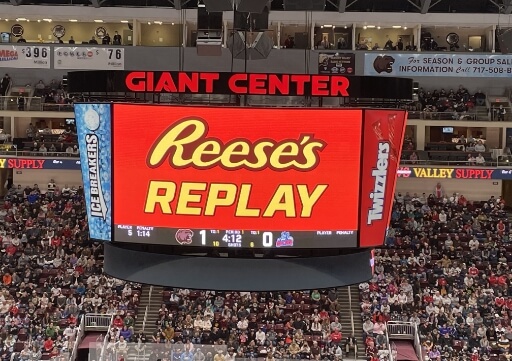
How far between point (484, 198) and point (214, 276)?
23.1 metres

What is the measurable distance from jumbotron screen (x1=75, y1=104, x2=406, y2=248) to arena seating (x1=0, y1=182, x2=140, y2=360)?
1158cm

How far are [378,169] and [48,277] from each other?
665 inches

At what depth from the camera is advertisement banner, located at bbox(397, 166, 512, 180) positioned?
32.4 m

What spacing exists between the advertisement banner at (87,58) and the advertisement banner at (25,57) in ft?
1.35

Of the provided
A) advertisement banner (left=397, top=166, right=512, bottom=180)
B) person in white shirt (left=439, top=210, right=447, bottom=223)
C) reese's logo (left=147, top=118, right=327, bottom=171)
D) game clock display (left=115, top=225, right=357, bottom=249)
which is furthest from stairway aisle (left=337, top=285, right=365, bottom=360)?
reese's logo (left=147, top=118, right=327, bottom=171)

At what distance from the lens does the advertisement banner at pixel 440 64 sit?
34000 mm

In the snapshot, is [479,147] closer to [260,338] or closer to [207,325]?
[260,338]

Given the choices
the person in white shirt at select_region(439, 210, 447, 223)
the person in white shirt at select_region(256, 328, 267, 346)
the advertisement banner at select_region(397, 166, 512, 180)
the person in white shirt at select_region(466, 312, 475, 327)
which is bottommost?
the person in white shirt at select_region(256, 328, 267, 346)

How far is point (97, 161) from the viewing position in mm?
15641

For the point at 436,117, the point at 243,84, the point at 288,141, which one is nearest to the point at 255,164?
the point at 288,141

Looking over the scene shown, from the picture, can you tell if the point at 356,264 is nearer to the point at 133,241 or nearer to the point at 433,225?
the point at 133,241

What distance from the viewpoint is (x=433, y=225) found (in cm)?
3225

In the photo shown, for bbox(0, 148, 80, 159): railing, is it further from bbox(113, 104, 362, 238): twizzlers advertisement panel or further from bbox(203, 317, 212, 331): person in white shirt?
bbox(113, 104, 362, 238): twizzlers advertisement panel

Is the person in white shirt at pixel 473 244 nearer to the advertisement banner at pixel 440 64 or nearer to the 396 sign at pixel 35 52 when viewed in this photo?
the advertisement banner at pixel 440 64
